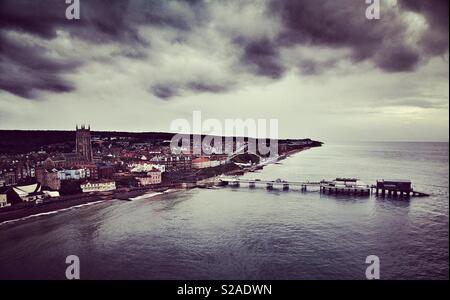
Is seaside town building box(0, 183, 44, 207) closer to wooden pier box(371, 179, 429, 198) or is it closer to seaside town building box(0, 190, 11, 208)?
seaside town building box(0, 190, 11, 208)

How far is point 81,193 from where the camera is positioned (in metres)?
16.2

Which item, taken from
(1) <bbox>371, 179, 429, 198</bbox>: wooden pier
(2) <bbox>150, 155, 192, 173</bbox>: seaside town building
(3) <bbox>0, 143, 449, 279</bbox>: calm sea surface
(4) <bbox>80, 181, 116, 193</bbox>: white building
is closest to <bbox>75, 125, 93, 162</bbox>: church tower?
(2) <bbox>150, 155, 192, 173</bbox>: seaside town building

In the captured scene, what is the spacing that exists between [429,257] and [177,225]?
7.94 m

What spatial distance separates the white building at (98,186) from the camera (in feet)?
54.3

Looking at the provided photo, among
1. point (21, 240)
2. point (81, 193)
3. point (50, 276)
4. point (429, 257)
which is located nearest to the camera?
point (50, 276)

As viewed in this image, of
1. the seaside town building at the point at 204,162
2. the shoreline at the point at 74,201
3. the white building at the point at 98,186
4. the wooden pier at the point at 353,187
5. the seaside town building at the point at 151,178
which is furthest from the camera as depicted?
the seaside town building at the point at 204,162

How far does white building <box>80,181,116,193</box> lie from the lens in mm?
16562

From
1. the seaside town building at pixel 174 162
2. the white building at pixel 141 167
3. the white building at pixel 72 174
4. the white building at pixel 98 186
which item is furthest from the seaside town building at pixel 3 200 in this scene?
the seaside town building at pixel 174 162

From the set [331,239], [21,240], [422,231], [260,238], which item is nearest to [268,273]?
[260,238]

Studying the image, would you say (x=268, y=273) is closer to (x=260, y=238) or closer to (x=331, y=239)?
Result: (x=260, y=238)

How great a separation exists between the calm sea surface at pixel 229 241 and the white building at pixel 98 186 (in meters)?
2.53

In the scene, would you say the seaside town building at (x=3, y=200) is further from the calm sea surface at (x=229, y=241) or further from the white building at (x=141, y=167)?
the white building at (x=141, y=167)

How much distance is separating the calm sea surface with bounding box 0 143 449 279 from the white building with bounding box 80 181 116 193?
2526 millimetres

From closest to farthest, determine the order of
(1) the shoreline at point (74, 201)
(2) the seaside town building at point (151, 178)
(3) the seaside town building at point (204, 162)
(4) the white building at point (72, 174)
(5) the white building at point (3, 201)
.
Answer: (1) the shoreline at point (74, 201) → (5) the white building at point (3, 201) → (4) the white building at point (72, 174) → (2) the seaside town building at point (151, 178) → (3) the seaside town building at point (204, 162)
